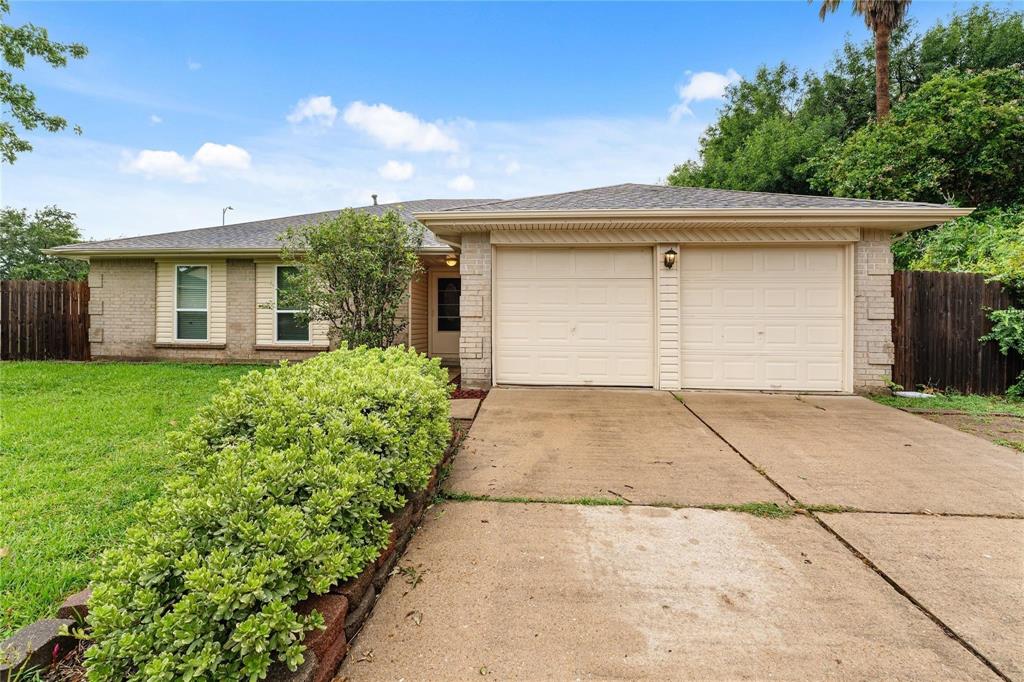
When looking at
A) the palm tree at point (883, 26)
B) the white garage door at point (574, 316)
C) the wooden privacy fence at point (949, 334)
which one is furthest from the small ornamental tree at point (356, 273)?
the palm tree at point (883, 26)

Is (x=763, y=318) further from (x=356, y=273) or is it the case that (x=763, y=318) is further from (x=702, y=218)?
(x=356, y=273)

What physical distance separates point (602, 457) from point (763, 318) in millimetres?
4334

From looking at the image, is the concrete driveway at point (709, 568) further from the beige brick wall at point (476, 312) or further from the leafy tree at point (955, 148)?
the leafy tree at point (955, 148)

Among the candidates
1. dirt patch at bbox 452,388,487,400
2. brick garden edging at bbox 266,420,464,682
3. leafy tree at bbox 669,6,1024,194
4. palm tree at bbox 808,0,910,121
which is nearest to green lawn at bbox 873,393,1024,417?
dirt patch at bbox 452,388,487,400

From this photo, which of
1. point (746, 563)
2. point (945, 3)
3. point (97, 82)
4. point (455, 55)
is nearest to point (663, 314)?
point (746, 563)

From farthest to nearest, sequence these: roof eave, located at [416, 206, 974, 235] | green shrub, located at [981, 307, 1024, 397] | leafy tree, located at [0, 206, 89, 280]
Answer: leafy tree, located at [0, 206, 89, 280], green shrub, located at [981, 307, 1024, 397], roof eave, located at [416, 206, 974, 235]

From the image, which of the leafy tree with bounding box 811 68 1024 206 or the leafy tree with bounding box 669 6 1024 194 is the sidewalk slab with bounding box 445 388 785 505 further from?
the leafy tree with bounding box 669 6 1024 194

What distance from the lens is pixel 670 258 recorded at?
6.61 meters

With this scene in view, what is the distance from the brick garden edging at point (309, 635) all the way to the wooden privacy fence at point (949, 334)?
8209mm

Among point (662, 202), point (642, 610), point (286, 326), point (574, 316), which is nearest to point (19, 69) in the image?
point (286, 326)

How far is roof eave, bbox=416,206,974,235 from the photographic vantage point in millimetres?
6012

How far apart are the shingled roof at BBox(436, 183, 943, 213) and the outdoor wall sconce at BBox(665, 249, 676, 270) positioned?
0.65 meters

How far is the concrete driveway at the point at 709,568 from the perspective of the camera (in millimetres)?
1660

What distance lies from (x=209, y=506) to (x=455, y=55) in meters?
12.2
